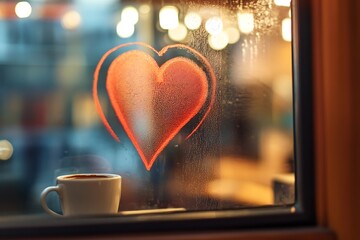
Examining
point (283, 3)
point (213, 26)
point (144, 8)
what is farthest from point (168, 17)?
point (283, 3)

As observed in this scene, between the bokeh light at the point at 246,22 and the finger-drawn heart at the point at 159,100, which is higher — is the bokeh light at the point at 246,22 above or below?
above

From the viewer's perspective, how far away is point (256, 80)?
62cm

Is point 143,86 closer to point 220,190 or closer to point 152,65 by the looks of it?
point 152,65

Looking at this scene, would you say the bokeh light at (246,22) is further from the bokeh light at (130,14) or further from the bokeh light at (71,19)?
the bokeh light at (71,19)

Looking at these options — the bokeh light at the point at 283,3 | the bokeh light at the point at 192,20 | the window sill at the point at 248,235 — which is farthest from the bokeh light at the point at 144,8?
the window sill at the point at 248,235

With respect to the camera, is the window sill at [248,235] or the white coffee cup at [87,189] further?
the white coffee cup at [87,189]

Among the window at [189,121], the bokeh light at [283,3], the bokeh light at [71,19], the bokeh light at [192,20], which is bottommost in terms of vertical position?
the window at [189,121]

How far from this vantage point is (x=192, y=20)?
0.62m

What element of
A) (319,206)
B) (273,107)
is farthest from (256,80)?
(319,206)

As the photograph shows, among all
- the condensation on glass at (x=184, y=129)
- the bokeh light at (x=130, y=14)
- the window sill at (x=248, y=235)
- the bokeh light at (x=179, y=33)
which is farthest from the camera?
the bokeh light at (x=130, y=14)

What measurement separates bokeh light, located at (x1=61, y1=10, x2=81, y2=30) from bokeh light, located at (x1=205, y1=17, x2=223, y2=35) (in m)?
0.32

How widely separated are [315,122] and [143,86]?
26 cm

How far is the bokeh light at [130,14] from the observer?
74 cm

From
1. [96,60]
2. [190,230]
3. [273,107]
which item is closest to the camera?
[190,230]
